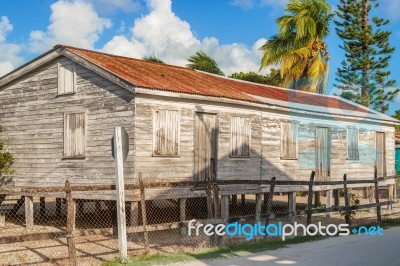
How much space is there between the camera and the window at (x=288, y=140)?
70.4 feet

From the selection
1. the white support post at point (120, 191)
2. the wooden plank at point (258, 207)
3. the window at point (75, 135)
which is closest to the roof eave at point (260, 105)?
the window at point (75, 135)

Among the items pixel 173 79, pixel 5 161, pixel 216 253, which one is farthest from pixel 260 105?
pixel 5 161

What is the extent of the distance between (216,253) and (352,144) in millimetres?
14518

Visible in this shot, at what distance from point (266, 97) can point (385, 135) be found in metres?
8.22

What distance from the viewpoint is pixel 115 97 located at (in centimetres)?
1659

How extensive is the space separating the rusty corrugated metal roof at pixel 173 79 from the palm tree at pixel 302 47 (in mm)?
13033

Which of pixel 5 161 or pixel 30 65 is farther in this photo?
pixel 5 161

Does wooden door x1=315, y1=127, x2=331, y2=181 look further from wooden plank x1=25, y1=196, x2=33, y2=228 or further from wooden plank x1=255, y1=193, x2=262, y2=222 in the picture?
wooden plank x1=25, y1=196, x2=33, y2=228

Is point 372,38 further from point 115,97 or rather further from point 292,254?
point 292,254

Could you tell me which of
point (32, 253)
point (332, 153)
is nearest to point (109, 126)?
point (32, 253)

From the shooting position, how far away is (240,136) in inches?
761

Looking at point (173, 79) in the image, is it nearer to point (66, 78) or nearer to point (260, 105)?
point (260, 105)

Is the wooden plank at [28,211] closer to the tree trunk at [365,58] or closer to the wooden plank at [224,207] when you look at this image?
the wooden plank at [224,207]

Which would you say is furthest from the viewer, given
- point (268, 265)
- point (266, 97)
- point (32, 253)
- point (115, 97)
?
point (266, 97)
